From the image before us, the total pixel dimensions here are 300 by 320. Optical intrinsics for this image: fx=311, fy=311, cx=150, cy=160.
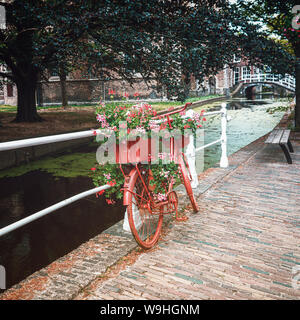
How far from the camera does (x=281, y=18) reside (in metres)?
10.4

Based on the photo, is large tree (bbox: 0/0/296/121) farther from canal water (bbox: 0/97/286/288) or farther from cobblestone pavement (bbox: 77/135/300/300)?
cobblestone pavement (bbox: 77/135/300/300)

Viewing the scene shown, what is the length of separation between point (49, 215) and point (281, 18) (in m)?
9.74

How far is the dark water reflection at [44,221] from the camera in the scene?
4.02 metres

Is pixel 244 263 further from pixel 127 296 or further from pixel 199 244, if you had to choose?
pixel 127 296

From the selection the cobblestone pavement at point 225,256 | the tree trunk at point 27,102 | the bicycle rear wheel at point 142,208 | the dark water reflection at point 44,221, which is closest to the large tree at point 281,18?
the cobblestone pavement at point 225,256

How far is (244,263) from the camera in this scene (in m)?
2.85

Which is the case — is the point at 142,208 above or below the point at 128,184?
below

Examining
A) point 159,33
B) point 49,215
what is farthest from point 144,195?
point 159,33

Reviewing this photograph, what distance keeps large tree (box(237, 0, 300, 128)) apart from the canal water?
145 inches

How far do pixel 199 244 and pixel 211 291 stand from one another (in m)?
0.80

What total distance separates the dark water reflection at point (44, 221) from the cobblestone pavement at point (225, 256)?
1.68 m

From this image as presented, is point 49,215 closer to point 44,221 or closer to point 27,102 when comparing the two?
point 44,221

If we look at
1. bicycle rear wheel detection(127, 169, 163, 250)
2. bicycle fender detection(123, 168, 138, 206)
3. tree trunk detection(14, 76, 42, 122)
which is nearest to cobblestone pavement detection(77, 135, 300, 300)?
bicycle rear wheel detection(127, 169, 163, 250)

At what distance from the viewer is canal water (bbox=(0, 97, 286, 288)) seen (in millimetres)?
4090
